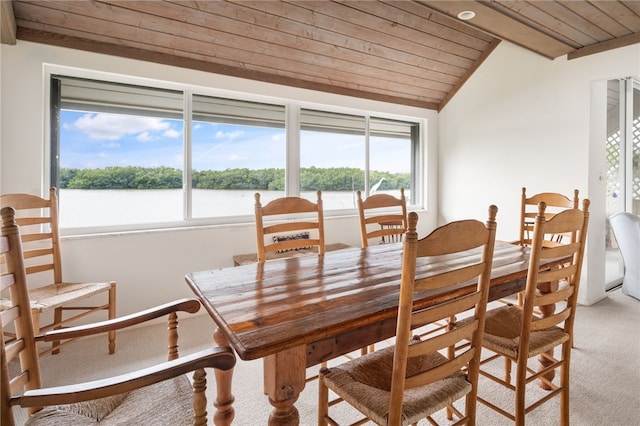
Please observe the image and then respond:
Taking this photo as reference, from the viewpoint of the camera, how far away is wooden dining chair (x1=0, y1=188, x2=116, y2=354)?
2.23 m

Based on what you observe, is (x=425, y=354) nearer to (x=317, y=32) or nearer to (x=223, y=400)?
(x=223, y=400)

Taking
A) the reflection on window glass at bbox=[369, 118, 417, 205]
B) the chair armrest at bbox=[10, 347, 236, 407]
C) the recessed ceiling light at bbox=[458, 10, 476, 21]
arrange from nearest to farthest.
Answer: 1. the chair armrest at bbox=[10, 347, 236, 407]
2. the recessed ceiling light at bbox=[458, 10, 476, 21]
3. the reflection on window glass at bbox=[369, 118, 417, 205]

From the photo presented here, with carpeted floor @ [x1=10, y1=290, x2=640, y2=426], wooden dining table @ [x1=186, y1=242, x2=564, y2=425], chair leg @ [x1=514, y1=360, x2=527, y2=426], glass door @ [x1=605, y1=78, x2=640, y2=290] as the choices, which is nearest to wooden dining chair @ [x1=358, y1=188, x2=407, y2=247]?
wooden dining table @ [x1=186, y1=242, x2=564, y2=425]

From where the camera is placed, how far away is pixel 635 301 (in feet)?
11.3

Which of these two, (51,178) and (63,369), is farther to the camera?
(51,178)

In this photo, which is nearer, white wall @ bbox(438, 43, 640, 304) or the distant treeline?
the distant treeline

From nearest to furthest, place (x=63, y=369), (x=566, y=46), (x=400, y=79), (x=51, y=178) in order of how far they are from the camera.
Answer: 1. (x=63, y=369)
2. (x=51, y=178)
3. (x=566, y=46)
4. (x=400, y=79)

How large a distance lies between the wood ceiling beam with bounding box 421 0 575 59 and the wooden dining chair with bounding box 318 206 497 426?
1.89 meters

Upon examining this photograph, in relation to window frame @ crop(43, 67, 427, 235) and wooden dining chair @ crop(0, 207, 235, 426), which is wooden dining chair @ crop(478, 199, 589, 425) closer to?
wooden dining chair @ crop(0, 207, 235, 426)

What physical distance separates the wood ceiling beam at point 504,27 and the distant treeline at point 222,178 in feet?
6.28

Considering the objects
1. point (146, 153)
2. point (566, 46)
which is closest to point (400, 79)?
point (566, 46)

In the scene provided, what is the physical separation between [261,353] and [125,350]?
6.64ft

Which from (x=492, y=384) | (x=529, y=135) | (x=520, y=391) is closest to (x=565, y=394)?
(x=520, y=391)

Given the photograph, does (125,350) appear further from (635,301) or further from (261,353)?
(635,301)
